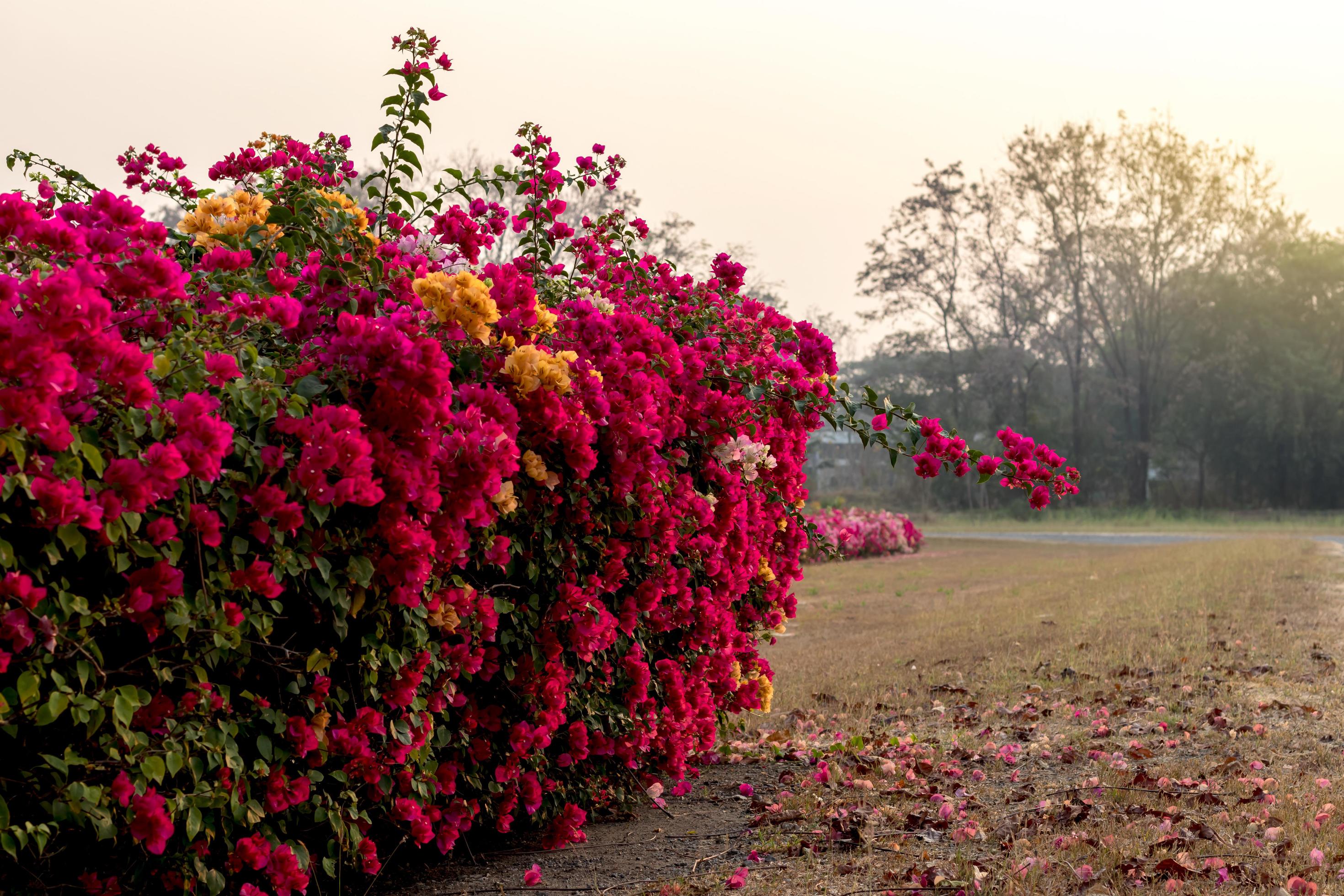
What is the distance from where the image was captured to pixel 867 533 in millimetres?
18297

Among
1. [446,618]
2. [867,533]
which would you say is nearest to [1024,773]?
[446,618]

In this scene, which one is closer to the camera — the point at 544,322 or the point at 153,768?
the point at 153,768

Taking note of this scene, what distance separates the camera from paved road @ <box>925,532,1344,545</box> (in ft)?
65.0

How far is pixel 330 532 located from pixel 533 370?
0.72 meters

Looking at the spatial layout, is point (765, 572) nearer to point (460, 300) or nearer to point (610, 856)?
point (610, 856)

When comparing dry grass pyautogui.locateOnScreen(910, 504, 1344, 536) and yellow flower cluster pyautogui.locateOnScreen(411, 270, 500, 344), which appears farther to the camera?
dry grass pyautogui.locateOnScreen(910, 504, 1344, 536)

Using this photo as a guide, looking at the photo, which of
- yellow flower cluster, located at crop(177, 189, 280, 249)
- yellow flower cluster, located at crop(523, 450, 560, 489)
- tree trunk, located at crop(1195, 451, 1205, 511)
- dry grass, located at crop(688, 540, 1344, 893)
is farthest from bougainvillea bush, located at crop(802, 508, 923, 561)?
tree trunk, located at crop(1195, 451, 1205, 511)

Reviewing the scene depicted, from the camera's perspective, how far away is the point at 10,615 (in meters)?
1.71

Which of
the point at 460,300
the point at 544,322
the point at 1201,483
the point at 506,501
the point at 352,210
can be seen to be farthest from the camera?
the point at 1201,483

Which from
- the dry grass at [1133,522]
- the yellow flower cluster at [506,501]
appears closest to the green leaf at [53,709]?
the yellow flower cluster at [506,501]

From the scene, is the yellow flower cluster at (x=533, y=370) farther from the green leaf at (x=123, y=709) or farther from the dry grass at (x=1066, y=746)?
the dry grass at (x=1066, y=746)

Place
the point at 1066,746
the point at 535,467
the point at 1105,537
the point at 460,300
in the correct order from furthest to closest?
the point at 1105,537 → the point at 1066,746 → the point at 535,467 → the point at 460,300

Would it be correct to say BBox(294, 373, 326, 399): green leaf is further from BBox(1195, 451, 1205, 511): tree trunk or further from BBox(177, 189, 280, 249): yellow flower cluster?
BBox(1195, 451, 1205, 511): tree trunk

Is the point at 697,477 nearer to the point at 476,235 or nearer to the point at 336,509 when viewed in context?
the point at 476,235
